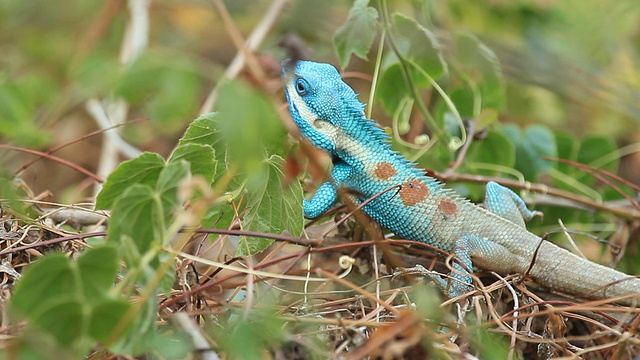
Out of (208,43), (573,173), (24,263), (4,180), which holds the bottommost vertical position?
(208,43)

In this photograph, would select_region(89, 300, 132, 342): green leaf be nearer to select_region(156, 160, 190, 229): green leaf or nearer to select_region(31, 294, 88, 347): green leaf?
select_region(31, 294, 88, 347): green leaf

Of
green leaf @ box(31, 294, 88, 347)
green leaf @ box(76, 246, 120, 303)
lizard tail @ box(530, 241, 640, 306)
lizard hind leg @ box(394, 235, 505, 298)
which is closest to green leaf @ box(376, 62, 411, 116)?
lizard hind leg @ box(394, 235, 505, 298)

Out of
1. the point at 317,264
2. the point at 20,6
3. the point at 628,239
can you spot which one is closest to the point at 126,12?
the point at 20,6

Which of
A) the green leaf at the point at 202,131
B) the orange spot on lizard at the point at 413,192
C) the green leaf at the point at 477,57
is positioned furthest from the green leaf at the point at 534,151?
the green leaf at the point at 202,131

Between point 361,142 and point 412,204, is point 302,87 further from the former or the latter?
point 412,204

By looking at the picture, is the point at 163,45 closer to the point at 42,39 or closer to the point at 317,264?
the point at 42,39

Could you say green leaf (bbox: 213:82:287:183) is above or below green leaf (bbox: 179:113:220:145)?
above

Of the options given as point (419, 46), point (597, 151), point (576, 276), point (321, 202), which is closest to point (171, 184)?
point (321, 202)
